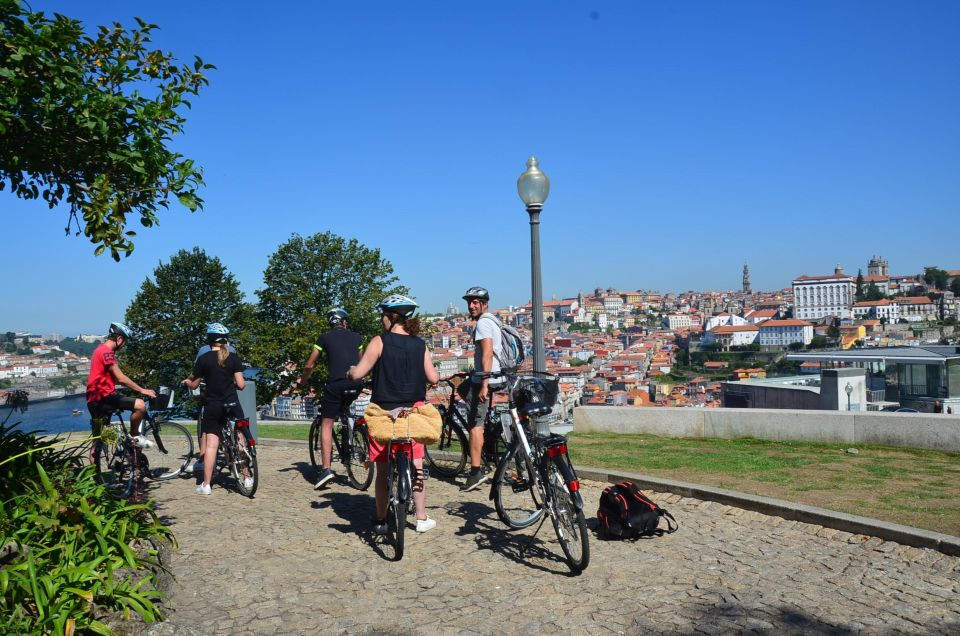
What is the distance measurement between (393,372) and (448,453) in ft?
9.82

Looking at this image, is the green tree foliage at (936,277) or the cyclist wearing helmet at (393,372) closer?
the cyclist wearing helmet at (393,372)

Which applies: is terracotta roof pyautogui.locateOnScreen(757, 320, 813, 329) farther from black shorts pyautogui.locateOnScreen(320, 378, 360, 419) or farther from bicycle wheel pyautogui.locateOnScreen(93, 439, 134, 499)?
bicycle wheel pyautogui.locateOnScreen(93, 439, 134, 499)

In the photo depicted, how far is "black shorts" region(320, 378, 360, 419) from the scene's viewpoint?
7652 mm

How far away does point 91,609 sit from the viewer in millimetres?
3658

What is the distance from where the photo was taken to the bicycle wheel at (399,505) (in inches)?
201

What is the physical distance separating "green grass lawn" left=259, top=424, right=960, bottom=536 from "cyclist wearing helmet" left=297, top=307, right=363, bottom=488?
2.79 metres

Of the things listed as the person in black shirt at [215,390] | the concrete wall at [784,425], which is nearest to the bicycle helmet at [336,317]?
the person in black shirt at [215,390]

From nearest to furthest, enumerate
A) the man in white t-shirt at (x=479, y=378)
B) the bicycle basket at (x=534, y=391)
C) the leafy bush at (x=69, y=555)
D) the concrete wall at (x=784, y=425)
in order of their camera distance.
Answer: the leafy bush at (x=69, y=555), the bicycle basket at (x=534, y=391), the man in white t-shirt at (x=479, y=378), the concrete wall at (x=784, y=425)

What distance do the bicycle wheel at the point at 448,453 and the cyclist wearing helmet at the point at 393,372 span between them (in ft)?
6.83

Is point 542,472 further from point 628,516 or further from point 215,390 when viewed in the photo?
point 215,390

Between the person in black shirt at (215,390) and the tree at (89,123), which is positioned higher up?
the tree at (89,123)

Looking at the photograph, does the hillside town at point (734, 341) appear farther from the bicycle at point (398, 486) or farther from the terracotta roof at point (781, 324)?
the bicycle at point (398, 486)

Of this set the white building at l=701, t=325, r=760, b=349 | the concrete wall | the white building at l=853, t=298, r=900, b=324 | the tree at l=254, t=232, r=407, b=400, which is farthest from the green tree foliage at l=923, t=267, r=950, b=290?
the concrete wall

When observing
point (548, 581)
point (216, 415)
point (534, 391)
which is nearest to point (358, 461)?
point (216, 415)
